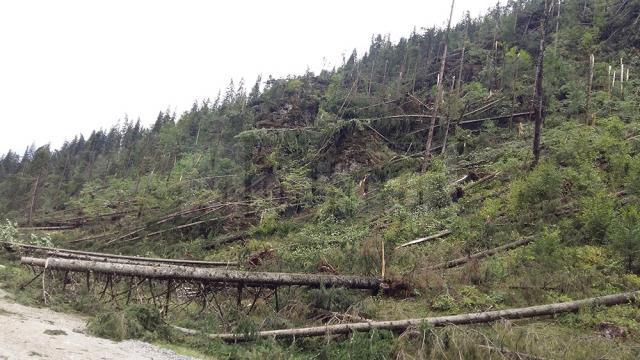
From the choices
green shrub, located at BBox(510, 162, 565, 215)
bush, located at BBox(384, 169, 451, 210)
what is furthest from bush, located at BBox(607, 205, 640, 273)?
bush, located at BBox(384, 169, 451, 210)

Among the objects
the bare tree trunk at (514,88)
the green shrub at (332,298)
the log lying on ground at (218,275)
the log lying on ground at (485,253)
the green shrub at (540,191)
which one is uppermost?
the bare tree trunk at (514,88)

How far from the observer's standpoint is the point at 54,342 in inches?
227

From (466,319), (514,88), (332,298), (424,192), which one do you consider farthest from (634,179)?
(514,88)

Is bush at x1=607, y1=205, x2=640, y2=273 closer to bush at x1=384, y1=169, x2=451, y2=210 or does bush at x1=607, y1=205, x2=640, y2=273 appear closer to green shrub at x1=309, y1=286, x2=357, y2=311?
green shrub at x1=309, y1=286, x2=357, y2=311

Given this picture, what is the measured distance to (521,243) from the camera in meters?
10.7

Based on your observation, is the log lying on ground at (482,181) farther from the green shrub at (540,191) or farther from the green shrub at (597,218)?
the green shrub at (597,218)

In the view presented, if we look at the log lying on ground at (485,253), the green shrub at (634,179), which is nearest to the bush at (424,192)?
the log lying on ground at (485,253)

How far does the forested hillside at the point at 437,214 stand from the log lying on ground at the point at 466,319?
13 centimetres

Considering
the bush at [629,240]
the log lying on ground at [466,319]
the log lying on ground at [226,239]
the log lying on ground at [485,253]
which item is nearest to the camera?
the log lying on ground at [466,319]

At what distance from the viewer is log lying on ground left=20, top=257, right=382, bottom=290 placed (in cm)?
884

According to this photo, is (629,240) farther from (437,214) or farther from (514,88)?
(514,88)

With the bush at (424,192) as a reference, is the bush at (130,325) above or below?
below

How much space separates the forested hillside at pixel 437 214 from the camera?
24.9 ft

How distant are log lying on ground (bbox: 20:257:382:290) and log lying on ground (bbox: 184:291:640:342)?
4.62 ft
